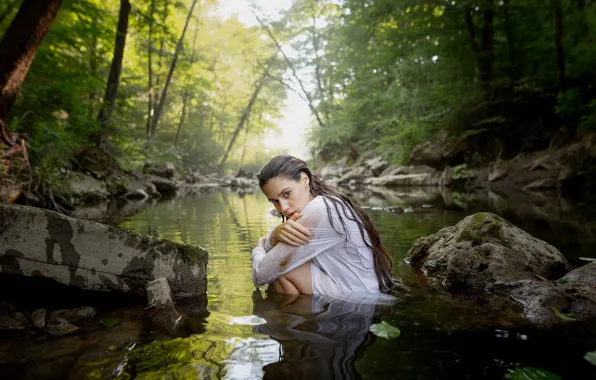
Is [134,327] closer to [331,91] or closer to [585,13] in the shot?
[585,13]

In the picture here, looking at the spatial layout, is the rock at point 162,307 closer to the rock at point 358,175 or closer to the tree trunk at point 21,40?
the tree trunk at point 21,40

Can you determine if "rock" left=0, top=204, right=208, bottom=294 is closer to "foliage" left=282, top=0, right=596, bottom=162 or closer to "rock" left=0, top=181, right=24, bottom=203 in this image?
"rock" left=0, top=181, right=24, bottom=203

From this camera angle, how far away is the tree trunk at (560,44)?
33.9 ft

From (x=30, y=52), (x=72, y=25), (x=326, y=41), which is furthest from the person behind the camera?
(x=326, y=41)

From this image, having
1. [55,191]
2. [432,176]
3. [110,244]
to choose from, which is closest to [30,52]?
[55,191]

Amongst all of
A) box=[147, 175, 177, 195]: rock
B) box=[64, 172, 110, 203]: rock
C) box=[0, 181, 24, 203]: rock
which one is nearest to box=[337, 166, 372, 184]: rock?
box=[147, 175, 177, 195]: rock

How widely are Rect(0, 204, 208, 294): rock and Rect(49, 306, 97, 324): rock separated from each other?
0.23m

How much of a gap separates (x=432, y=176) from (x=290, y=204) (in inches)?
606

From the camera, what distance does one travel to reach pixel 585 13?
10.9 meters

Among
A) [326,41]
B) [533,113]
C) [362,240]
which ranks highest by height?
[326,41]

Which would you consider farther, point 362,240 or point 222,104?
point 222,104

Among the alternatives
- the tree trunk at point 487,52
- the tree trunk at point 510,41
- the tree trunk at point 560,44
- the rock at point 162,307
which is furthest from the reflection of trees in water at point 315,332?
the tree trunk at point 510,41

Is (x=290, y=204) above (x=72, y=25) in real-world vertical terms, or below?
below

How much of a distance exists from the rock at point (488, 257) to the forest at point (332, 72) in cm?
569
